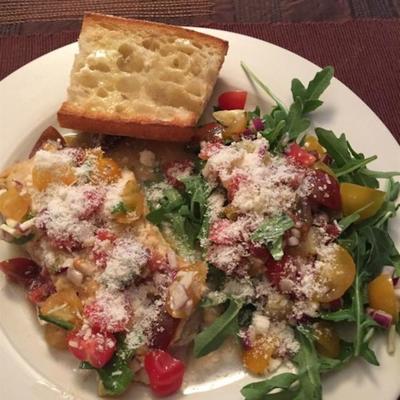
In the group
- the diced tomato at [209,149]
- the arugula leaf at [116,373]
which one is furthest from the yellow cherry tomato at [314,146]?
the arugula leaf at [116,373]

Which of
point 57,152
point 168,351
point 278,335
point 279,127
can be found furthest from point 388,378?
point 57,152

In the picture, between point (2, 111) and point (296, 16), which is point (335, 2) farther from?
point (2, 111)

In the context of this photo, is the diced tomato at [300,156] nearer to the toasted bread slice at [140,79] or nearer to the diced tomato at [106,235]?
the toasted bread slice at [140,79]

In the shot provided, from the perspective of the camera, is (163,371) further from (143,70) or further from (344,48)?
(344,48)

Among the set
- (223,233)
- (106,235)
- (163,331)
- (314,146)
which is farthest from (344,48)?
(163,331)

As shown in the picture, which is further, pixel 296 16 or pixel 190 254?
pixel 296 16
